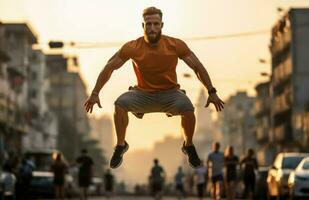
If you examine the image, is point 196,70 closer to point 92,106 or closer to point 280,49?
point 92,106

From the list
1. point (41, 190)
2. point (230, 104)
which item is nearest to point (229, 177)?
point (41, 190)

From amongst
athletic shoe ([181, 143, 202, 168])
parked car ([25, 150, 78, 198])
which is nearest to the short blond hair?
athletic shoe ([181, 143, 202, 168])

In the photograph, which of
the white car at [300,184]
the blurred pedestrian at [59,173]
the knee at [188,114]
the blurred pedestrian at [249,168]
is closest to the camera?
the knee at [188,114]

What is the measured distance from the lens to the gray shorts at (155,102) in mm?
8625

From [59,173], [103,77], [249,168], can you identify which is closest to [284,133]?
[59,173]

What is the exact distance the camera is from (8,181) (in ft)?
95.1

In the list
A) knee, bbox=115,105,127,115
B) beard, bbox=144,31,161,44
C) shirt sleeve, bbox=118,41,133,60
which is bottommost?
knee, bbox=115,105,127,115

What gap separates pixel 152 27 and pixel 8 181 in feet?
69.9

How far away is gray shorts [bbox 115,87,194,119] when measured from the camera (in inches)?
340

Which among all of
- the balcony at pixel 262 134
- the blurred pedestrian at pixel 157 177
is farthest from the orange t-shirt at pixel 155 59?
the balcony at pixel 262 134

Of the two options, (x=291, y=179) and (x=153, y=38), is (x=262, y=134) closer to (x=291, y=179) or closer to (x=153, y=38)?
(x=291, y=179)

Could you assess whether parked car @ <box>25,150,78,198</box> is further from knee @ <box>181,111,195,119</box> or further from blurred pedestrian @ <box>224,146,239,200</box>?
knee @ <box>181,111,195,119</box>

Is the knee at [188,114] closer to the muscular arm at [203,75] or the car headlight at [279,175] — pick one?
the muscular arm at [203,75]

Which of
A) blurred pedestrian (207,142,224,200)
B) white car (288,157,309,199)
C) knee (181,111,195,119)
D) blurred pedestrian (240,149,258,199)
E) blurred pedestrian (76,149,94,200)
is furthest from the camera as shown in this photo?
blurred pedestrian (76,149,94,200)
